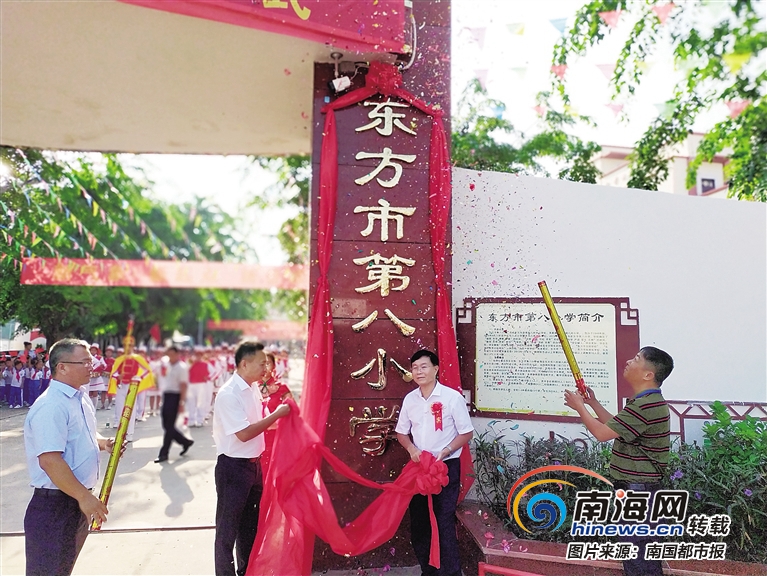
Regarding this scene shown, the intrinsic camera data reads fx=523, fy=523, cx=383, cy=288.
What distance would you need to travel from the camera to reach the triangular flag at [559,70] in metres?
4.90

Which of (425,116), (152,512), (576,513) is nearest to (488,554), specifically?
(576,513)

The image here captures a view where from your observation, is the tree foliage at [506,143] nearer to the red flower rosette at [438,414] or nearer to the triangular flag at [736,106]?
the triangular flag at [736,106]

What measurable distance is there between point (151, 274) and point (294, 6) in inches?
152

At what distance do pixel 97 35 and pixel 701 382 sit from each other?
4.49 m

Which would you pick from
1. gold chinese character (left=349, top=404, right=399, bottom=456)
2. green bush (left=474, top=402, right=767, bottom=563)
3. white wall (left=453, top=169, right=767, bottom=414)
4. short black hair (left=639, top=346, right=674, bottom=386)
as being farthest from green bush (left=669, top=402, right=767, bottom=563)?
gold chinese character (left=349, top=404, right=399, bottom=456)

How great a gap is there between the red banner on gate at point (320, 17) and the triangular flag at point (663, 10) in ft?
7.32

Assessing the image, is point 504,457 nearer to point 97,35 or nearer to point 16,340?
point 16,340

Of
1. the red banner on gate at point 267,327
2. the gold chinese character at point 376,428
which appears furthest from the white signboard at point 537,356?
the red banner on gate at point 267,327

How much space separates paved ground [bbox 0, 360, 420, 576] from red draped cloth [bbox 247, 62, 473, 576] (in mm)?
600

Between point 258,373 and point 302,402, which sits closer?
point 258,373

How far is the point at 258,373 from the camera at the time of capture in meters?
2.71

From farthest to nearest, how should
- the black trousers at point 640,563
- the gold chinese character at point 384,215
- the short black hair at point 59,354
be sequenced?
1. the gold chinese character at point 384,215
2. the black trousers at point 640,563
3. the short black hair at point 59,354

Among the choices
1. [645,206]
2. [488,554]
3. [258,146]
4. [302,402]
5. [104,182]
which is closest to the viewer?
[488,554]

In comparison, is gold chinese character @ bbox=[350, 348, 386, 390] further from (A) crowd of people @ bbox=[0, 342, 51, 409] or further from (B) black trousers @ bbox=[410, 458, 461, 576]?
(A) crowd of people @ bbox=[0, 342, 51, 409]
